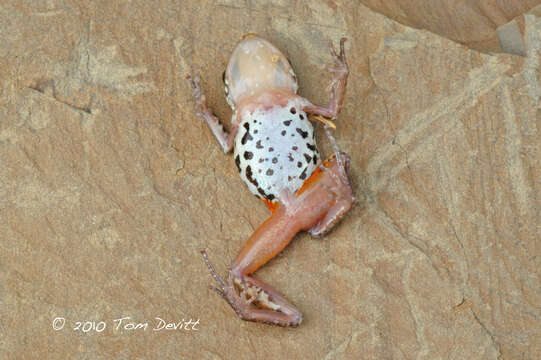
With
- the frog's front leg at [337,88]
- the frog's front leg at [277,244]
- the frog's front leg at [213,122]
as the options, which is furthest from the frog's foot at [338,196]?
the frog's front leg at [213,122]

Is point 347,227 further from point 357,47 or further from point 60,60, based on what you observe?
point 60,60

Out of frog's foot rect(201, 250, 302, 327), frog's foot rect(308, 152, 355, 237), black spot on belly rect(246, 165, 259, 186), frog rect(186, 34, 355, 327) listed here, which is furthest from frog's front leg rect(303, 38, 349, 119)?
frog's foot rect(201, 250, 302, 327)

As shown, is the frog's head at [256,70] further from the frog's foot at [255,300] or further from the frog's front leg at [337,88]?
the frog's foot at [255,300]

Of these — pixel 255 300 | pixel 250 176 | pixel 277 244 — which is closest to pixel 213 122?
pixel 250 176

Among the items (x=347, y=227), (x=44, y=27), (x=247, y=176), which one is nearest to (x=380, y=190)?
(x=347, y=227)

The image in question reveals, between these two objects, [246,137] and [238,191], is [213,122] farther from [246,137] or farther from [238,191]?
[238,191]

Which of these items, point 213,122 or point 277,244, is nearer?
point 277,244
